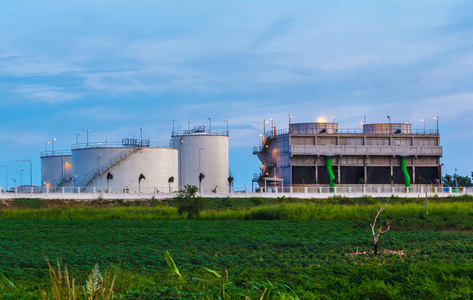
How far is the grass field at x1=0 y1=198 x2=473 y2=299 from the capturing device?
1284 cm

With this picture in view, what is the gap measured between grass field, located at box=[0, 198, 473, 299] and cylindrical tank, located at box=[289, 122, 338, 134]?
3793cm

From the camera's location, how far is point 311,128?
276 ft

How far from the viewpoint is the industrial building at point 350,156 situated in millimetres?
80812

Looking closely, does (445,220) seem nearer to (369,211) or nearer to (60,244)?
(369,211)

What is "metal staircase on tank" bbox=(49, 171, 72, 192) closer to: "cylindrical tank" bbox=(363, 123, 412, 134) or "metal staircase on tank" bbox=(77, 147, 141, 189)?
"metal staircase on tank" bbox=(77, 147, 141, 189)

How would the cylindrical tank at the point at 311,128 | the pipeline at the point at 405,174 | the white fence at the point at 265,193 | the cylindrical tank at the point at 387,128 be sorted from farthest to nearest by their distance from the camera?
the cylindrical tank at the point at 387,128 < the cylindrical tank at the point at 311,128 < the pipeline at the point at 405,174 < the white fence at the point at 265,193

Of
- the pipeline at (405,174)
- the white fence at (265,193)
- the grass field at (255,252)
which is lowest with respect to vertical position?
the grass field at (255,252)

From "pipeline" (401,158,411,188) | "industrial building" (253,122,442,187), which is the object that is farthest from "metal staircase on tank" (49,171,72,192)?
"pipeline" (401,158,411,188)

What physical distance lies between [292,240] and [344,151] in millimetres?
54396

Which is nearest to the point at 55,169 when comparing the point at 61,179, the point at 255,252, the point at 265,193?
the point at 61,179

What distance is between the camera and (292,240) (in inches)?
1110

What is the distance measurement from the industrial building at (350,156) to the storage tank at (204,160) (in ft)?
18.1

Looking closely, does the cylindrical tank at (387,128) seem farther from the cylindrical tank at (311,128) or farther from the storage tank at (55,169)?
the storage tank at (55,169)

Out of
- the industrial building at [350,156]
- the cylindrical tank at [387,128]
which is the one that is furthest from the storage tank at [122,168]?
the cylindrical tank at [387,128]
